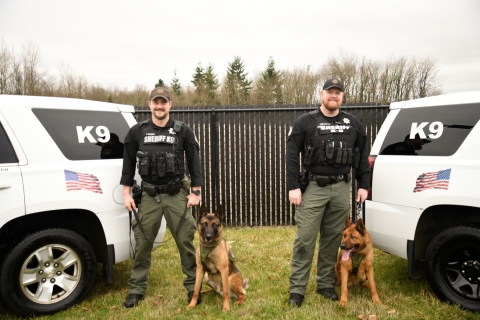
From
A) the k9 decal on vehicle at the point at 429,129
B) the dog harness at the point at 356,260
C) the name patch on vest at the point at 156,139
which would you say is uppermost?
the k9 decal on vehicle at the point at 429,129

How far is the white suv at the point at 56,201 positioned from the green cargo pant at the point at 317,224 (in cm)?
174

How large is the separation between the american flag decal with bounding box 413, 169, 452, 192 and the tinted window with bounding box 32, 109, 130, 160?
2.93 metres

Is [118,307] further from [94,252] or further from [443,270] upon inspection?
[443,270]

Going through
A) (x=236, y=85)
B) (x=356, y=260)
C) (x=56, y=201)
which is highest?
(x=236, y=85)

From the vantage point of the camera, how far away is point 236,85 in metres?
30.7

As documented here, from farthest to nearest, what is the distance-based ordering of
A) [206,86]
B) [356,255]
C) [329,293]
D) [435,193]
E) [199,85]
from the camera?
[199,85] < [206,86] < [329,293] < [356,255] < [435,193]

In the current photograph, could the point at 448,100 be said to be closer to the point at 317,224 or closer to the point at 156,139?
the point at 317,224

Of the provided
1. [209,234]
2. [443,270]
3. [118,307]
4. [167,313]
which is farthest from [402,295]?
[118,307]

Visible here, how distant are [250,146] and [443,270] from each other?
14.4 feet

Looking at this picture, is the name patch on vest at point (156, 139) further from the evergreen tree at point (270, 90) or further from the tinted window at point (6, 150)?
the evergreen tree at point (270, 90)

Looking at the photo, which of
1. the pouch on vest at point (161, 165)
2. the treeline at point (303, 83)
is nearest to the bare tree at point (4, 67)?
the treeline at point (303, 83)

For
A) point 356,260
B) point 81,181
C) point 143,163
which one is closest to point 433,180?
point 356,260

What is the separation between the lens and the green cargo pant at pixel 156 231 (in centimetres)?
348

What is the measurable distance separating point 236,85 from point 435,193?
2842 centimetres
